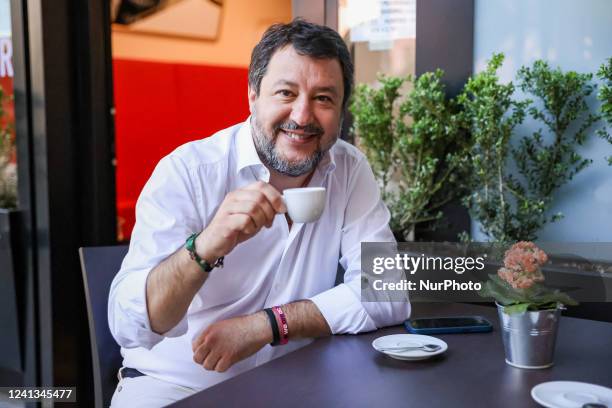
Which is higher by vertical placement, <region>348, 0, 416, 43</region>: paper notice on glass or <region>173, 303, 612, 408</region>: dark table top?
<region>348, 0, 416, 43</region>: paper notice on glass

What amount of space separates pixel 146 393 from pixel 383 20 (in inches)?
95.2

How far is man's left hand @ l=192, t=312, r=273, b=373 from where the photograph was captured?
1.54 m

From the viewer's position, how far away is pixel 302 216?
131 centimetres

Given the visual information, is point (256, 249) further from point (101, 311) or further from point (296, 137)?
point (101, 311)

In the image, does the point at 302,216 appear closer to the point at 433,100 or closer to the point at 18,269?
the point at 433,100

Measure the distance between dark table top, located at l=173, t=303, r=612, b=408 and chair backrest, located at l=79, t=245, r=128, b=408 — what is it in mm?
654

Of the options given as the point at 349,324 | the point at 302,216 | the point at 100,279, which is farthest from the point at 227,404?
the point at 100,279

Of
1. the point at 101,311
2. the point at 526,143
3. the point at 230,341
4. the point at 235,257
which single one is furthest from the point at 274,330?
the point at 526,143

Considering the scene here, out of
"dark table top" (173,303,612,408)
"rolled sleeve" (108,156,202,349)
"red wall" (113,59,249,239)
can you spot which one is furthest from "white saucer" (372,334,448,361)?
"red wall" (113,59,249,239)

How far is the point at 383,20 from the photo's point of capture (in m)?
3.38

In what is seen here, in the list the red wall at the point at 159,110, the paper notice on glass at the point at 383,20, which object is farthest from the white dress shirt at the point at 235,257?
the red wall at the point at 159,110

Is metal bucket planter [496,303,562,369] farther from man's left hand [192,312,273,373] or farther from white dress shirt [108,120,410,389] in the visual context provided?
man's left hand [192,312,273,373]

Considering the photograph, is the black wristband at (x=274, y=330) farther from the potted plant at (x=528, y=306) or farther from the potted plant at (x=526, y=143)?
the potted plant at (x=526, y=143)

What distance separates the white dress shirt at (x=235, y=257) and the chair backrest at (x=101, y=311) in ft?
0.16
